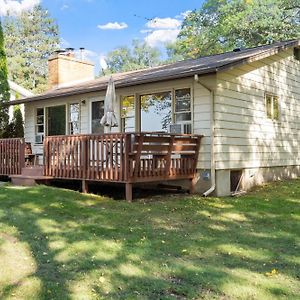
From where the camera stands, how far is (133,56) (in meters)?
62.2

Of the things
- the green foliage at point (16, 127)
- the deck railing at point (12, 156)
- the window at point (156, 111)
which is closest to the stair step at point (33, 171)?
the deck railing at point (12, 156)

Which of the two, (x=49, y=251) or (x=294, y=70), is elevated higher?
(x=294, y=70)

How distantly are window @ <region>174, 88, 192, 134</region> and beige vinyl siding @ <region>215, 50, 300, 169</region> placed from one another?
80cm

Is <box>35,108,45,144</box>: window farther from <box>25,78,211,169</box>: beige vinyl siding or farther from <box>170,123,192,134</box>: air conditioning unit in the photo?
<box>170,123,192,134</box>: air conditioning unit

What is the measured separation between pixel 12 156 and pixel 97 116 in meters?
2.79

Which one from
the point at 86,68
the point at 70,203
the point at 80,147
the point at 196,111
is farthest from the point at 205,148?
the point at 86,68

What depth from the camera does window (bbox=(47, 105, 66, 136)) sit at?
44.6 ft

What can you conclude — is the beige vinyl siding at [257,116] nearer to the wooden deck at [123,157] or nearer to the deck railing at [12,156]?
the wooden deck at [123,157]

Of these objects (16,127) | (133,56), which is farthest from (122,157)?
(133,56)

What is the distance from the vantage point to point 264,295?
3779 millimetres

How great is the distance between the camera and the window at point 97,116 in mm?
12309

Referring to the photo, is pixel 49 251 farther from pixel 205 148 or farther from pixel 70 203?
pixel 205 148

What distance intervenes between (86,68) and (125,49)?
4624 cm

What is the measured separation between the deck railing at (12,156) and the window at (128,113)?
2865 mm
